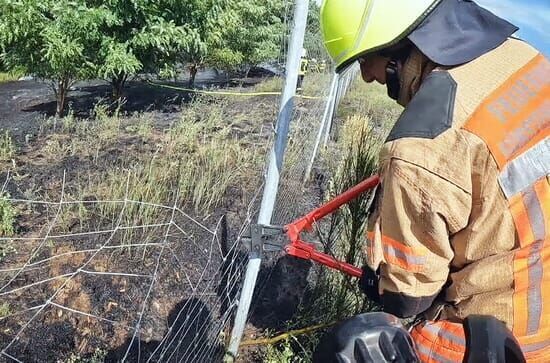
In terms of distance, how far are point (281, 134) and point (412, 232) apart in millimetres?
1095

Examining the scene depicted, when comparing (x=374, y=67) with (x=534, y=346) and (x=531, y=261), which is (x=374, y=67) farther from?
(x=534, y=346)

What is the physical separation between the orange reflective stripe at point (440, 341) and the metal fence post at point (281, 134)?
0.99 metres

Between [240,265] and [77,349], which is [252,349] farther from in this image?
[77,349]

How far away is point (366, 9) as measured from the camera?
62.0 inches

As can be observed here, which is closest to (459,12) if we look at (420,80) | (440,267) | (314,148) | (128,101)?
(420,80)

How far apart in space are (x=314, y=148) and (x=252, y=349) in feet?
8.70

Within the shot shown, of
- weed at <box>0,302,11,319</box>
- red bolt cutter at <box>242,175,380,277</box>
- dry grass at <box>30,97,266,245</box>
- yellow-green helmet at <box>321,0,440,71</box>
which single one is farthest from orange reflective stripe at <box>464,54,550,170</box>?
dry grass at <box>30,97,266,245</box>

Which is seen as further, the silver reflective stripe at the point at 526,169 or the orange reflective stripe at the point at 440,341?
the orange reflective stripe at the point at 440,341

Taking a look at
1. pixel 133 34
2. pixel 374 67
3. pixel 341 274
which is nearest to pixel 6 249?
pixel 341 274

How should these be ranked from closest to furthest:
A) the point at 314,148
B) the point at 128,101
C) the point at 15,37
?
the point at 314,148
the point at 15,37
the point at 128,101

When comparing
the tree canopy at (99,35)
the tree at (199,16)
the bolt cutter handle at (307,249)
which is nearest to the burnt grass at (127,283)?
the bolt cutter handle at (307,249)

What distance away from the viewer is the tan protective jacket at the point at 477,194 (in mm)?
1351

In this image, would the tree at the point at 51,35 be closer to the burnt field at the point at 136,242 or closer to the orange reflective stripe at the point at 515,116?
the burnt field at the point at 136,242

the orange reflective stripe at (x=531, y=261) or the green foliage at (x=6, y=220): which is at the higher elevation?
the orange reflective stripe at (x=531, y=261)
